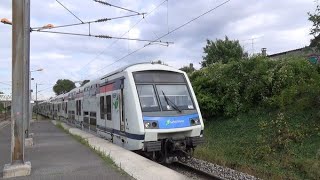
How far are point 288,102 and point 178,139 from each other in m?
5.57

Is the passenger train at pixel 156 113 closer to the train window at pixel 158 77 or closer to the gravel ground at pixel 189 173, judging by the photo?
the train window at pixel 158 77

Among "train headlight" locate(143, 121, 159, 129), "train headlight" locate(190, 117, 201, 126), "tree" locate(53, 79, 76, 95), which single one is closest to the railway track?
"train headlight" locate(190, 117, 201, 126)

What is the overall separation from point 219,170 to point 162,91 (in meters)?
2.92

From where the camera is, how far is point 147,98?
476 inches

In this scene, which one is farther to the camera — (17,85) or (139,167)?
(139,167)

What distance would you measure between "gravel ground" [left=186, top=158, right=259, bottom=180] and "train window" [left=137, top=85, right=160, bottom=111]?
242 cm

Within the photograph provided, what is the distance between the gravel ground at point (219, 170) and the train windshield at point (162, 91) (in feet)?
6.25

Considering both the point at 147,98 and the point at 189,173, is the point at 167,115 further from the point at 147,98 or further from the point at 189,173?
the point at 189,173

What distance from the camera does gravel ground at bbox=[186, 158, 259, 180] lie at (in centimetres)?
1072

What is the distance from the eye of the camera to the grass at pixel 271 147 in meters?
11.1

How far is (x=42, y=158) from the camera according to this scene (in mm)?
11836

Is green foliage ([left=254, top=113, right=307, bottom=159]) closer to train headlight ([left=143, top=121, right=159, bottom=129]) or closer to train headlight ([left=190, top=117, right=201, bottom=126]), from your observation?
train headlight ([left=190, top=117, right=201, bottom=126])

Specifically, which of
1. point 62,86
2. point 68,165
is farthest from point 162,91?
point 62,86

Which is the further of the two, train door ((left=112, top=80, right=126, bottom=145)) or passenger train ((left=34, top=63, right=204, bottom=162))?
train door ((left=112, top=80, right=126, bottom=145))
